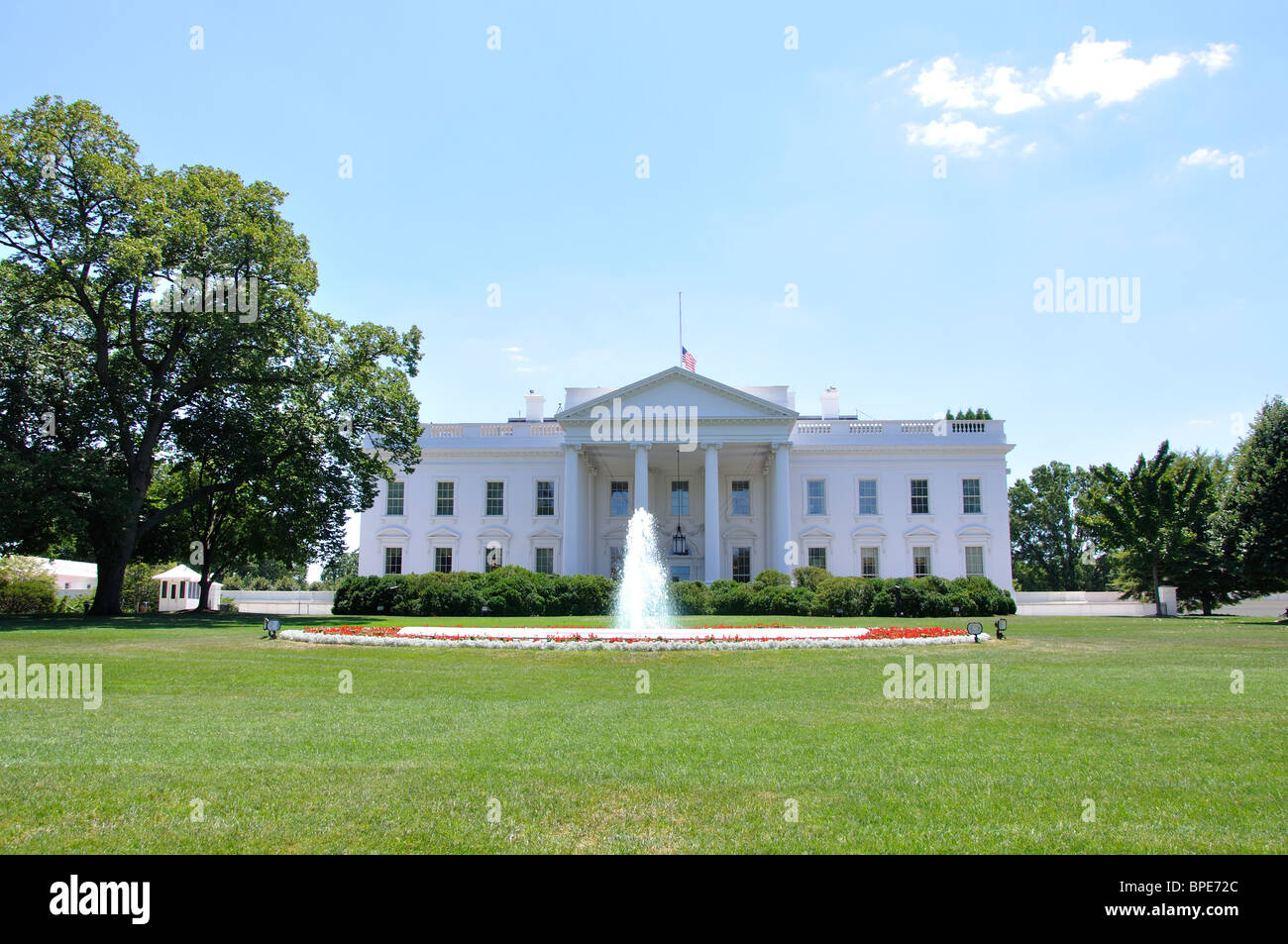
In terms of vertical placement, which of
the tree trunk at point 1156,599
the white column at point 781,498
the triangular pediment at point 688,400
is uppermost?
the triangular pediment at point 688,400

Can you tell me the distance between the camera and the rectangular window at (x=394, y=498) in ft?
171

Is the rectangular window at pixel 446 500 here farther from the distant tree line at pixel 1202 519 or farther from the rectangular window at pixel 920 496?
the distant tree line at pixel 1202 519

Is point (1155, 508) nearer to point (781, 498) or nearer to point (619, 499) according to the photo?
point (781, 498)

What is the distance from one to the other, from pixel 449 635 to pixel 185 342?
66.9 feet

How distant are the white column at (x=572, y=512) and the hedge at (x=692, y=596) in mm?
7391

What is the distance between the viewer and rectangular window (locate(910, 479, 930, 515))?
50.7 meters

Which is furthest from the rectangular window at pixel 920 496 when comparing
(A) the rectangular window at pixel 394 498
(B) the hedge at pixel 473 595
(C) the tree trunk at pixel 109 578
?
(C) the tree trunk at pixel 109 578

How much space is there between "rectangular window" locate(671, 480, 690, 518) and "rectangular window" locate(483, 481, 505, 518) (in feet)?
34.7

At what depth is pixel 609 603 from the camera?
36281 millimetres

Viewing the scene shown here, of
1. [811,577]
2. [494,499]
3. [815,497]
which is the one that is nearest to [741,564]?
[815,497]

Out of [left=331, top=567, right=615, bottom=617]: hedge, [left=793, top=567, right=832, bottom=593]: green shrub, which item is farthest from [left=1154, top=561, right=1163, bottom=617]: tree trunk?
[left=331, top=567, right=615, bottom=617]: hedge
